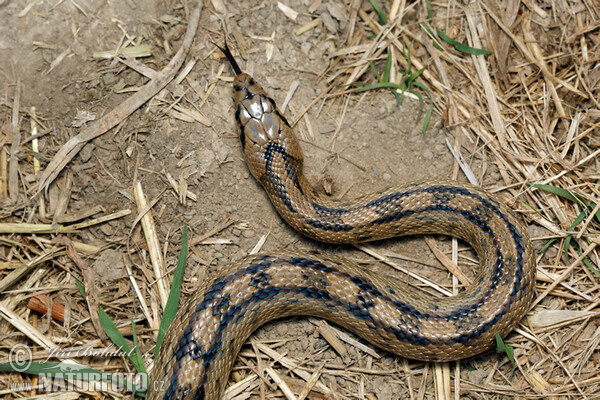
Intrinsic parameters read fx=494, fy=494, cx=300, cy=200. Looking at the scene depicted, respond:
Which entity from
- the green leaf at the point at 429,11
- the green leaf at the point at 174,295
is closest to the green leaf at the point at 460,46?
the green leaf at the point at 429,11

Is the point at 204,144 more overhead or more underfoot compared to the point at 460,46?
more underfoot

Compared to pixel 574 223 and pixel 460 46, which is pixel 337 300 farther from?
pixel 460 46

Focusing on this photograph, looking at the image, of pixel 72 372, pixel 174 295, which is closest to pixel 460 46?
pixel 174 295

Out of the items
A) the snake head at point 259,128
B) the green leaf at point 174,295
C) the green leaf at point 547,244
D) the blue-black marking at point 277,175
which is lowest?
the green leaf at point 174,295

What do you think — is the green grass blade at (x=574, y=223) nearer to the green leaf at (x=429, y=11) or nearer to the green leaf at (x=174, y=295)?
the green leaf at (x=429, y=11)

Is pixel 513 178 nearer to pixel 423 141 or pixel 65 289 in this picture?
pixel 423 141
